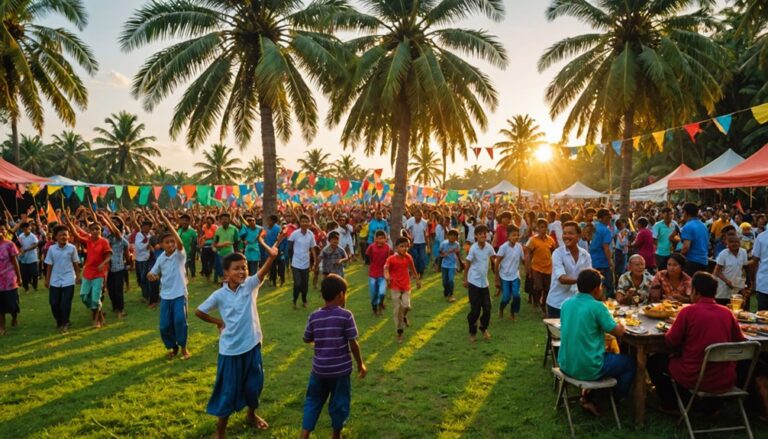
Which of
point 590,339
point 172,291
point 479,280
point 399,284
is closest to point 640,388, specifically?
point 590,339

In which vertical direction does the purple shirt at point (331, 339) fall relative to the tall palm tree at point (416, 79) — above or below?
below

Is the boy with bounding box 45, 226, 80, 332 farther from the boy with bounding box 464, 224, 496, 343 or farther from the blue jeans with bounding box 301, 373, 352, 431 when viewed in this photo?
the boy with bounding box 464, 224, 496, 343

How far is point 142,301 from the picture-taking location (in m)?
11.2

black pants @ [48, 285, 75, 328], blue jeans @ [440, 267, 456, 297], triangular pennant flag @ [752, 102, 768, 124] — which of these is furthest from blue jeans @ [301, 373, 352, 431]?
triangular pennant flag @ [752, 102, 768, 124]

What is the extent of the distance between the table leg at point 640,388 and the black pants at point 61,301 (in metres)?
8.74

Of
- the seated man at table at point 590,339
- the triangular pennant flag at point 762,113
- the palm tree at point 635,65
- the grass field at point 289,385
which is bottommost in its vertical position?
the grass field at point 289,385

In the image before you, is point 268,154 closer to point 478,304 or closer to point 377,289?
point 377,289

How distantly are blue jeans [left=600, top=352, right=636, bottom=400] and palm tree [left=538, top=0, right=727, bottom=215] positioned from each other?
13897mm

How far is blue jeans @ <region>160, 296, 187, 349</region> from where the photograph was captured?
6.74 meters

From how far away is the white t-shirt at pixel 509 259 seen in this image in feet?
26.9

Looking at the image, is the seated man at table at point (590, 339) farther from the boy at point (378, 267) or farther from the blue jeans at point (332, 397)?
the boy at point (378, 267)

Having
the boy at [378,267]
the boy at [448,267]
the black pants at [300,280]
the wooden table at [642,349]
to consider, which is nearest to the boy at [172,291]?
the black pants at [300,280]

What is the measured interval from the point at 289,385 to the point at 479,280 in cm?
333

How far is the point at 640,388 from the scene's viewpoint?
458cm
